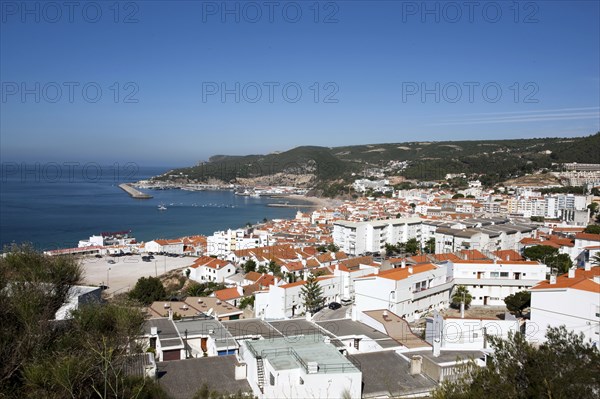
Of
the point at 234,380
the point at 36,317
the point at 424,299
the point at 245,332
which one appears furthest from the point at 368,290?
the point at 36,317

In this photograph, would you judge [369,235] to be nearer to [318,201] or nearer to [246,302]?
[246,302]

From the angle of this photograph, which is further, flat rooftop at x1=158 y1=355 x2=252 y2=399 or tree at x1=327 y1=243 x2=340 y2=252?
tree at x1=327 y1=243 x2=340 y2=252

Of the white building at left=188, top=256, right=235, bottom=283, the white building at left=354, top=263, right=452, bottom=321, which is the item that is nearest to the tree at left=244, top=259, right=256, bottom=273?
the white building at left=188, top=256, right=235, bottom=283

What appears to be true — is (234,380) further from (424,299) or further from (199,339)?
(424,299)

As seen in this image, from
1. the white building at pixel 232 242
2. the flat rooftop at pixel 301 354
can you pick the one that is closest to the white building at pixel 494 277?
the flat rooftop at pixel 301 354

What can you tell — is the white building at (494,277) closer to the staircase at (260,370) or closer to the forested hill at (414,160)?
the staircase at (260,370)

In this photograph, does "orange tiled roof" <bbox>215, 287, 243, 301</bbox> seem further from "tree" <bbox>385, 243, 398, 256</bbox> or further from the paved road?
"tree" <bbox>385, 243, 398, 256</bbox>

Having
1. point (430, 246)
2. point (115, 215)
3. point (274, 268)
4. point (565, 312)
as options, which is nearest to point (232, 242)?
point (274, 268)
